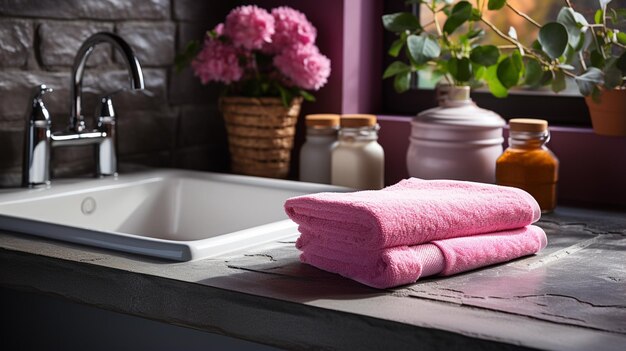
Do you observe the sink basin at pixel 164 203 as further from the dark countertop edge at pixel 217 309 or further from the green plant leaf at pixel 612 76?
the green plant leaf at pixel 612 76

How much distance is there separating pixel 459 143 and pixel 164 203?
0.60 meters

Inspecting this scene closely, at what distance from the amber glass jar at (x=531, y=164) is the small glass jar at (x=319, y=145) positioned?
1.23 ft

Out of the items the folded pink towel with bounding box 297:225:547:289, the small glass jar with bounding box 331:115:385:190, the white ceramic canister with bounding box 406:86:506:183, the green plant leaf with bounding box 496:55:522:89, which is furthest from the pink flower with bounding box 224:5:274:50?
the folded pink towel with bounding box 297:225:547:289

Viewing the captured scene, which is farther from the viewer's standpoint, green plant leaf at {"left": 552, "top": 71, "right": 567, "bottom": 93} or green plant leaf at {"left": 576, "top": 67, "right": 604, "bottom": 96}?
green plant leaf at {"left": 552, "top": 71, "right": 567, "bottom": 93}

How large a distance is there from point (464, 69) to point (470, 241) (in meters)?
0.63

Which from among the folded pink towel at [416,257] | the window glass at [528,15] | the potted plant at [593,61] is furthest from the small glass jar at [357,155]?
the folded pink towel at [416,257]

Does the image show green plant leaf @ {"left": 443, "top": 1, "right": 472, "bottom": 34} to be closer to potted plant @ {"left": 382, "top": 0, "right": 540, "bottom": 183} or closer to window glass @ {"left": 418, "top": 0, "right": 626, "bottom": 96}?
potted plant @ {"left": 382, "top": 0, "right": 540, "bottom": 183}

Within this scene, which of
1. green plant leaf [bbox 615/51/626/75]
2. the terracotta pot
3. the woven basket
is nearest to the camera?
green plant leaf [bbox 615/51/626/75]

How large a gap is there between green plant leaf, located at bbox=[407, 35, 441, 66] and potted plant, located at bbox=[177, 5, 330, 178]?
0.23 m

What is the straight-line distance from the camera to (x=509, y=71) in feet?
5.98

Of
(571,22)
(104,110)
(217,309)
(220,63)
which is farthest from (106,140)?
(571,22)

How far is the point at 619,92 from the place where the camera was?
179 centimetres

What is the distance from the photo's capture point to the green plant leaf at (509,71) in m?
1.81

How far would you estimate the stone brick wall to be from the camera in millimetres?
1804
